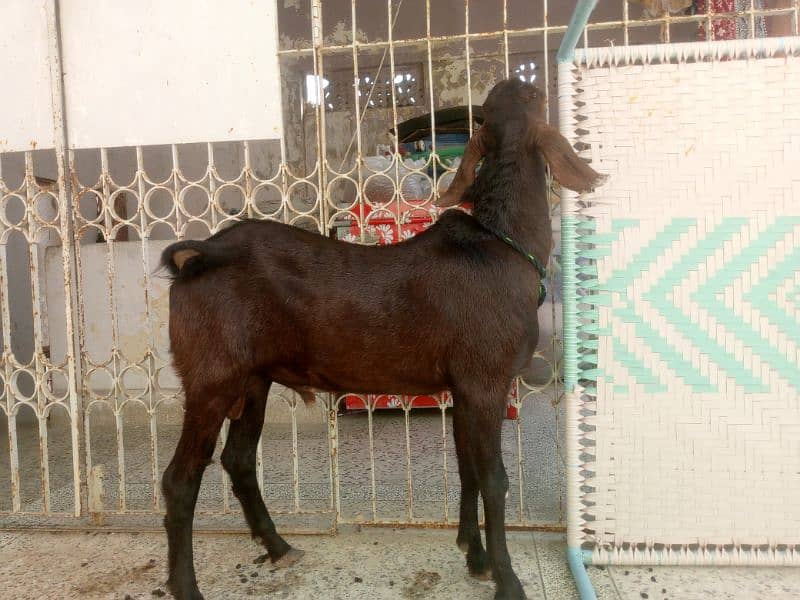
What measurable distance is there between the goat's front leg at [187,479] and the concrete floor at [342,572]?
6.8 inches

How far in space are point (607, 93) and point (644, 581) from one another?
7.05ft

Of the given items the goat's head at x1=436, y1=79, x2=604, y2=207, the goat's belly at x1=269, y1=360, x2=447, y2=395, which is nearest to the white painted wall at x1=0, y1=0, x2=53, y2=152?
the goat's belly at x1=269, y1=360, x2=447, y2=395

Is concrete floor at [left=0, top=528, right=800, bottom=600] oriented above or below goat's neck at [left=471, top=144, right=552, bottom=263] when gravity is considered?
below

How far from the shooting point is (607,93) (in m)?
2.75

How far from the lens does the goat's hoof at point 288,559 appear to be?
2.94m

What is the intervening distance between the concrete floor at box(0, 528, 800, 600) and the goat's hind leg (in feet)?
0.29

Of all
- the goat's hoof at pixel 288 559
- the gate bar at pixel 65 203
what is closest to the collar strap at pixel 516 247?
the goat's hoof at pixel 288 559

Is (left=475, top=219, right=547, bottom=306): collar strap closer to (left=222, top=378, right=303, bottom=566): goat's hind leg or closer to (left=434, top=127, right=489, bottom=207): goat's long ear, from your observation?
(left=434, top=127, right=489, bottom=207): goat's long ear

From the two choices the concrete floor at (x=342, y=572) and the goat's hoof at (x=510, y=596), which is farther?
the concrete floor at (x=342, y=572)

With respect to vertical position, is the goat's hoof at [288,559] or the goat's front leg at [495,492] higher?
the goat's front leg at [495,492]

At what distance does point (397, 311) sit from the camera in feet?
8.41

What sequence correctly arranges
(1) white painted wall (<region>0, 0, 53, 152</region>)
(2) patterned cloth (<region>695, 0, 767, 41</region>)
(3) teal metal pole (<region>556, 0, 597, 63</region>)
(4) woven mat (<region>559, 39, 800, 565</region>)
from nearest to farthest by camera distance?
(3) teal metal pole (<region>556, 0, 597, 63</region>), (4) woven mat (<region>559, 39, 800, 565</region>), (1) white painted wall (<region>0, 0, 53, 152</region>), (2) patterned cloth (<region>695, 0, 767, 41</region>)

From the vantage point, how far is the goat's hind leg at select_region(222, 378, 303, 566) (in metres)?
2.94

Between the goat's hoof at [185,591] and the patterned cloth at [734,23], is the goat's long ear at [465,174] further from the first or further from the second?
the patterned cloth at [734,23]
